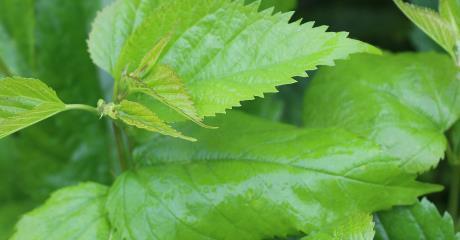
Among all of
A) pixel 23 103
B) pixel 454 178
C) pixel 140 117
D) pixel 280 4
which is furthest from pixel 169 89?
pixel 454 178

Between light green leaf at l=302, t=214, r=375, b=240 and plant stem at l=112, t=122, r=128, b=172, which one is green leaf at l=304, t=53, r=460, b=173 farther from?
plant stem at l=112, t=122, r=128, b=172

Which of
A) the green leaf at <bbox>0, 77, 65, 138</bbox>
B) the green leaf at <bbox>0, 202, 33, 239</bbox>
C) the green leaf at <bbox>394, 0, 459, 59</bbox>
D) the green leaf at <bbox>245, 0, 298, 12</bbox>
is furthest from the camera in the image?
the green leaf at <bbox>0, 202, 33, 239</bbox>

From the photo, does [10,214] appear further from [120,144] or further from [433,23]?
[433,23]

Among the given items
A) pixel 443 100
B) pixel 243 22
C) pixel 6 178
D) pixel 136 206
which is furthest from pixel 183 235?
pixel 6 178

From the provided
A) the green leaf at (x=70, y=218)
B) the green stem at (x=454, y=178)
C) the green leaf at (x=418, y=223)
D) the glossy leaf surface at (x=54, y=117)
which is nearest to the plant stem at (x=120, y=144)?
the green leaf at (x=70, y=218)

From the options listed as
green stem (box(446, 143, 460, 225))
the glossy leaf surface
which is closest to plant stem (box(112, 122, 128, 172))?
the glossy leaf surface

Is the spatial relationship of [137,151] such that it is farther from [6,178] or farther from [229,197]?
[6,178]
